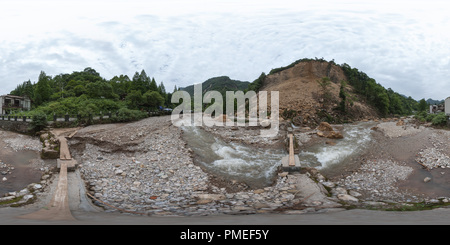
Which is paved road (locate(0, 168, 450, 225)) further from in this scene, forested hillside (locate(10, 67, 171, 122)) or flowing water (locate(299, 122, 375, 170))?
forested hillside (locate(10, 67, 171, 122))

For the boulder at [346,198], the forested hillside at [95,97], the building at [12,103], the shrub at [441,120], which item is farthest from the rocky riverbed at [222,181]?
the building at [12,103]

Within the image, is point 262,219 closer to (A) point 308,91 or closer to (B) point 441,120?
(B) point 441,120

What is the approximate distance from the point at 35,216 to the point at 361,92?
33.6 m

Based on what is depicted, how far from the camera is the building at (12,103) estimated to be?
2081cm

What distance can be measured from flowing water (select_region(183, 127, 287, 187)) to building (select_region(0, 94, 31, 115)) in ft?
67.9

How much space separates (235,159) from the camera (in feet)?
26.6

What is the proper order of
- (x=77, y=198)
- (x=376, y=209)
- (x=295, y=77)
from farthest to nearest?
(x=295, y=77)
(x=77, y=198)
(x=376, y=209)

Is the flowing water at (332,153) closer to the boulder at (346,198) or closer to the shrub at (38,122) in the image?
the boulder at (346,198)

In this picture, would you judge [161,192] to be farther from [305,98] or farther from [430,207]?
[305,98]

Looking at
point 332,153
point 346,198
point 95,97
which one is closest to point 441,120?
point 332,153

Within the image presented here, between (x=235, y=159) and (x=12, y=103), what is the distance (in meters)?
24.9

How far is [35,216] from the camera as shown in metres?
3.28

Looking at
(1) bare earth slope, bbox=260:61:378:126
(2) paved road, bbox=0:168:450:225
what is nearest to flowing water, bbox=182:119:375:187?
(2) paved road, bbox=0:168:450:225
